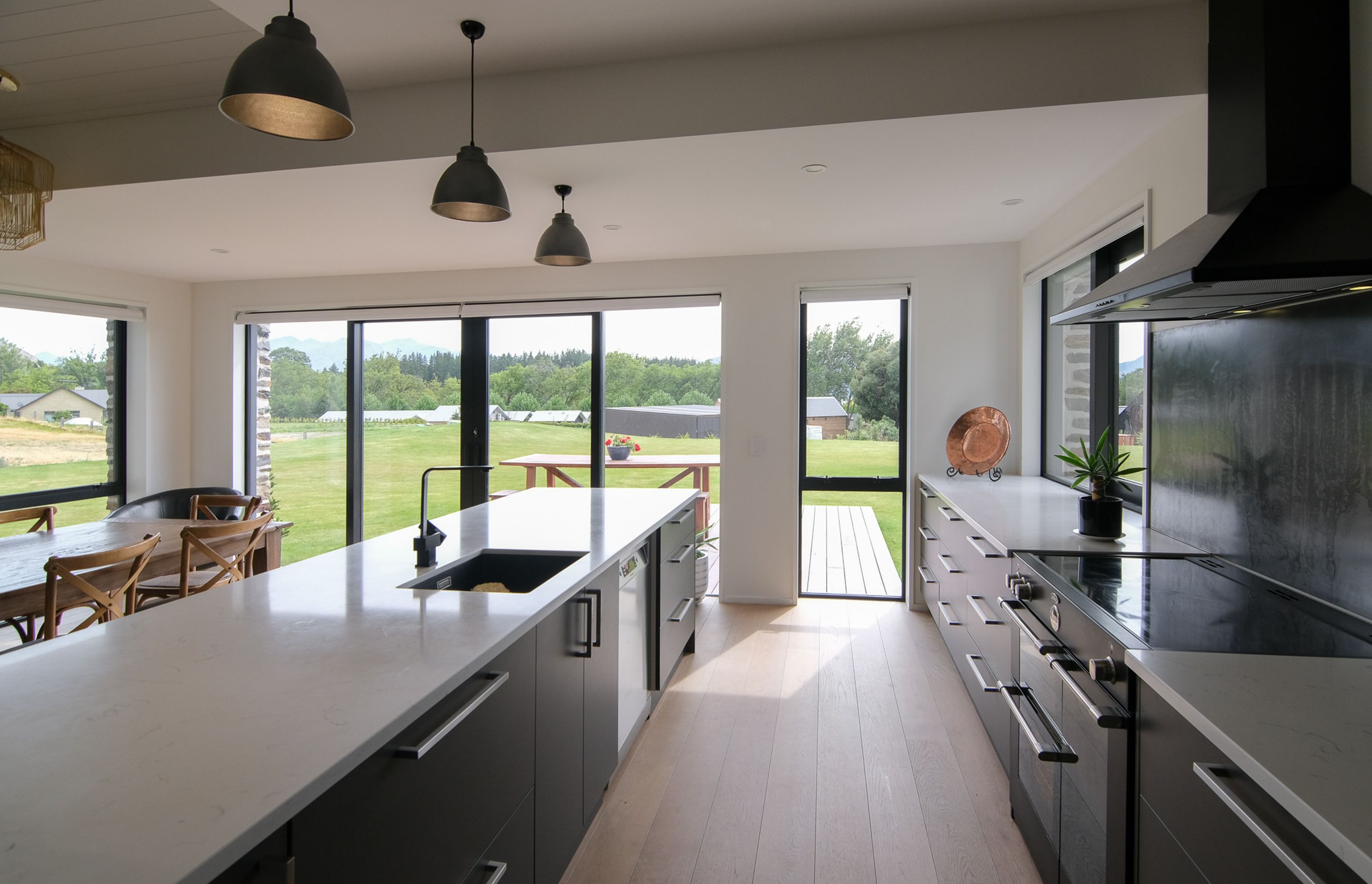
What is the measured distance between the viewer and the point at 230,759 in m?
0.87

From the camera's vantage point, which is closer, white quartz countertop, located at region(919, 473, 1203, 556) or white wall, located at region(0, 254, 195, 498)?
white quartz countertop, located at region(919, 473, 1203, 556)

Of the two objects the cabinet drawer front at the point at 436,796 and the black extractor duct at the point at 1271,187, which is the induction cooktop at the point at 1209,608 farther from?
the cabinet drawer front at the point at 436,796

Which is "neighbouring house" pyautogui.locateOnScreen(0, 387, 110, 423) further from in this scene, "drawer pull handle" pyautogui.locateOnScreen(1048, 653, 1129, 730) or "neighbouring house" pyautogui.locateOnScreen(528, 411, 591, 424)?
"drawer pull handle" pyautogui.locateOnScreen(1048, 653, 1129, 730)

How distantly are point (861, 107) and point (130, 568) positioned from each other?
3.43 meters

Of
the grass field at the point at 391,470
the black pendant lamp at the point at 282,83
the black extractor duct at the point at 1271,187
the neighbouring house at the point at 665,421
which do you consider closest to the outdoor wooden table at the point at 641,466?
the grass field at the point at 391,470

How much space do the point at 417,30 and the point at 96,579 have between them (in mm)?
2474

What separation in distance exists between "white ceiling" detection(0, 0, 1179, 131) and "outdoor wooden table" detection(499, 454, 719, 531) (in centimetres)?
288

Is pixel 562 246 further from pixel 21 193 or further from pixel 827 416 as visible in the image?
pixel 827 416

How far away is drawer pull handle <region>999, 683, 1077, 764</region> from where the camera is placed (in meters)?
1.63

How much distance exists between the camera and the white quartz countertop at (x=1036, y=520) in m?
2.18

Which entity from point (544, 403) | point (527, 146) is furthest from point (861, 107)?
point (544, 403)

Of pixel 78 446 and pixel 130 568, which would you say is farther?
pixel 78 446

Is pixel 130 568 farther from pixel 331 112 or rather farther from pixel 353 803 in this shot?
pixel 353 803

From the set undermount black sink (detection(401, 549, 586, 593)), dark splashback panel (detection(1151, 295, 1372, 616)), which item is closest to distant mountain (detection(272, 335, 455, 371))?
undermount black sink (detection(401, 549, 586, 593))
